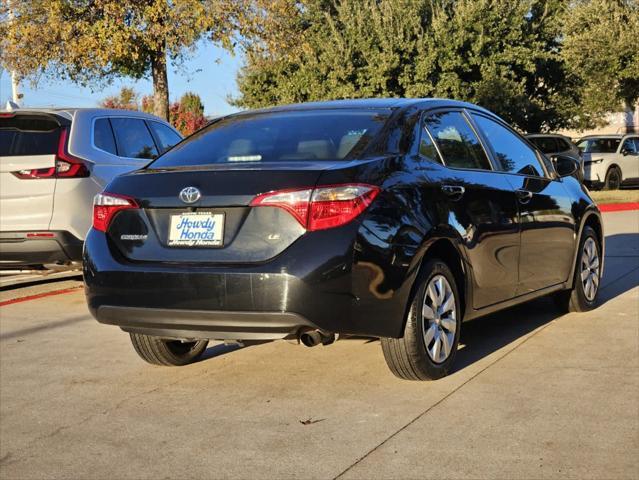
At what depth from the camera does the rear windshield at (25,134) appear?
8.66 m

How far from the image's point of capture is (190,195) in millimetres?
4805

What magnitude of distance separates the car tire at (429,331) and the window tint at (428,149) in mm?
625

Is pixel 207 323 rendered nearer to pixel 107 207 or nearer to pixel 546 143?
pixel 107 207

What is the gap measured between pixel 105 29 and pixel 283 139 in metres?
17.2

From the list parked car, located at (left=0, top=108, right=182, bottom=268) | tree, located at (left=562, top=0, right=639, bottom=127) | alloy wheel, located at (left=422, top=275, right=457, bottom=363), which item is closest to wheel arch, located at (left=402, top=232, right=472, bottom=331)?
alloy wheel, located at (left=422, top=275, right=457, bottom=363)

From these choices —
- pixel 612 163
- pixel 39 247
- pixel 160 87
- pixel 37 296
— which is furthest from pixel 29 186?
pixel 612 163

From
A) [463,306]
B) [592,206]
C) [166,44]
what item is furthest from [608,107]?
[463,306]

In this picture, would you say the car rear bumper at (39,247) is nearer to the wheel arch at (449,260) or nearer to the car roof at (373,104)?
the car roof at (373,104)

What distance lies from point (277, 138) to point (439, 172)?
946 mm

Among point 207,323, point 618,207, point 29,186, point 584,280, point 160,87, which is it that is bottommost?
point 618,207

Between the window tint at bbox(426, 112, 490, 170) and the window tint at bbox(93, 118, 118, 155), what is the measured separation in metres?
4.18

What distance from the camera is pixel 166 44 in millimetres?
21828

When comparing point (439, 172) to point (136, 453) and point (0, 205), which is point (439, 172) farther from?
point (0, 205)

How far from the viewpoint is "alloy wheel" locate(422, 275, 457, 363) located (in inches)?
204
